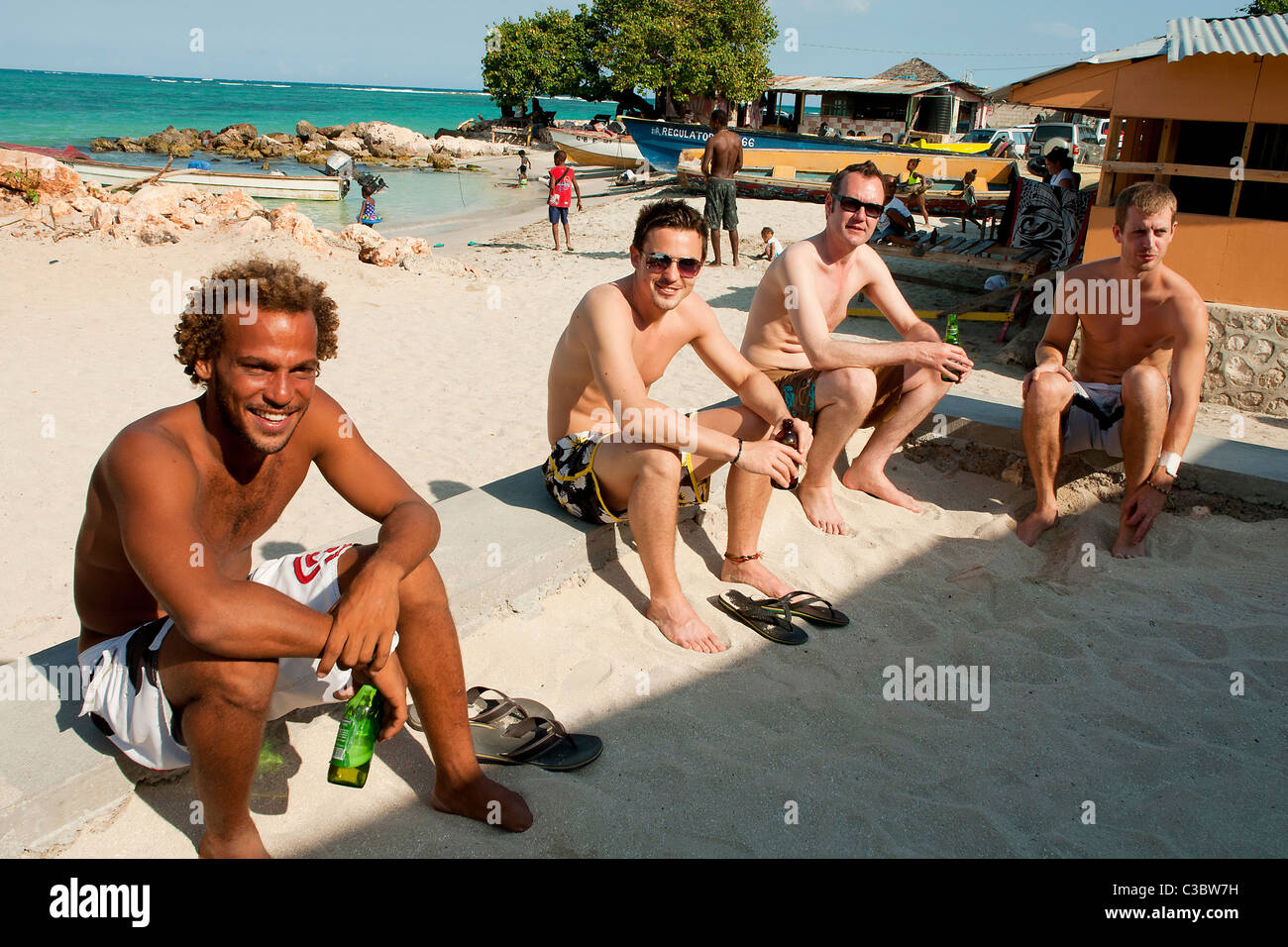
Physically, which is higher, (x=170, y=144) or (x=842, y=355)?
(x=170, y=144)

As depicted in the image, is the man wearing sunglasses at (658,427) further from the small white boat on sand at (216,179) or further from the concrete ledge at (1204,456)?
the small white boat on sand at (216,179)

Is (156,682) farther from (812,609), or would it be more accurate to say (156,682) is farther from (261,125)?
(261,125)

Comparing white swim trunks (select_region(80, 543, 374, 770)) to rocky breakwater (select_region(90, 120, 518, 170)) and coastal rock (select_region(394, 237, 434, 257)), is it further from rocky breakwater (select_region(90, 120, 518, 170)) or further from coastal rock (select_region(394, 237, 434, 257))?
rocky breakwater (select_region(90, 120, 518, 170))

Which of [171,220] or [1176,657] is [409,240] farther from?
[1176,657]

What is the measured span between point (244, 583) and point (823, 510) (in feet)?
8.94

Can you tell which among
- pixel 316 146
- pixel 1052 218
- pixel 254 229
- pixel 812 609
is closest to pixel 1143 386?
pixel 812 609

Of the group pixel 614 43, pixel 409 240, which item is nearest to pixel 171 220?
pixel 409 240

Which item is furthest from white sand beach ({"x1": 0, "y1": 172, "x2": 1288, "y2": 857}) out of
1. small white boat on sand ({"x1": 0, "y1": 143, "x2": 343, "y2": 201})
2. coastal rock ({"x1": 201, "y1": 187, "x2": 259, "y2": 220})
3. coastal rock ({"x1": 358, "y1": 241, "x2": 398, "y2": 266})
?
small white boat on sand ({"x1": 0, "y1": 143, "x2": 343, "y2": 201})

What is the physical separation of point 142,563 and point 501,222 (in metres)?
17.9

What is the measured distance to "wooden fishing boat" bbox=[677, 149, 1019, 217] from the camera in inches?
617

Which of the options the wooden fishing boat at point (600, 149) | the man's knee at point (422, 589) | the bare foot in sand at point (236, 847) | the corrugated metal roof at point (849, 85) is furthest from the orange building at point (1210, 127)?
the corrugated metal roof at point (849, 85)

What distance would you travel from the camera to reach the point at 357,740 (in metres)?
1.90
